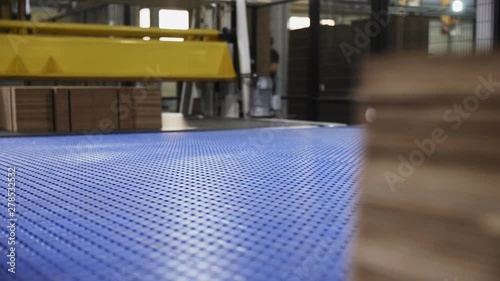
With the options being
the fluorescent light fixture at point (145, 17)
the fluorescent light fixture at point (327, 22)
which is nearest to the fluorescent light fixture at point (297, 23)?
the fluorescent light fixture at point (327, 22)

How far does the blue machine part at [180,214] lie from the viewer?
1343 millimetres

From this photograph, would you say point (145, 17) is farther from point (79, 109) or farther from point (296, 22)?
point (79, 109)

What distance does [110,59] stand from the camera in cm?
571

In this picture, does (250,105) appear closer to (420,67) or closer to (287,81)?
(287,81)

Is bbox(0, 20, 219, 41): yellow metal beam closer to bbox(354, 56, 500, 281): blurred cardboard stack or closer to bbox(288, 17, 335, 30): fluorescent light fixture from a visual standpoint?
bbox(288, 17, 335, 30): fluorescent light fixture

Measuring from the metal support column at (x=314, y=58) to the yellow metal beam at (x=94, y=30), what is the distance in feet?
4.79

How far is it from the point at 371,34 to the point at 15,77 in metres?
3.88

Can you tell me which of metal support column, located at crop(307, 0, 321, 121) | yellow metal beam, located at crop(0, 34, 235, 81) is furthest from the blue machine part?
metal support column, located at crop(307, 0, 321, 121)

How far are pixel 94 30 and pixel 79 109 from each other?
45.2 inches

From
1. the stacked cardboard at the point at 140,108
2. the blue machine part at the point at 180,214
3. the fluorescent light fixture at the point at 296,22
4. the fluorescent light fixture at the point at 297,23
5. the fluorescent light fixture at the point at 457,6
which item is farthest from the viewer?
the fluorescent light fixture at the point at 296,22

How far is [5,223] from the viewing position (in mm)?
1772

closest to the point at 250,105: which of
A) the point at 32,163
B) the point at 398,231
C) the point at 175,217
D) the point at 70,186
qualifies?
the point at 32,163

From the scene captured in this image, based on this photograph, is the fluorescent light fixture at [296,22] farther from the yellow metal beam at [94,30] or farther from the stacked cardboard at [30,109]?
the stacked cardboard at [30,109]

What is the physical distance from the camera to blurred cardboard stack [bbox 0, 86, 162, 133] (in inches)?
191
